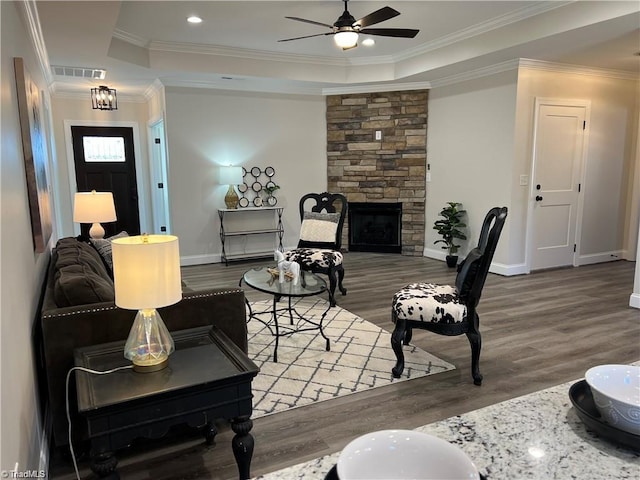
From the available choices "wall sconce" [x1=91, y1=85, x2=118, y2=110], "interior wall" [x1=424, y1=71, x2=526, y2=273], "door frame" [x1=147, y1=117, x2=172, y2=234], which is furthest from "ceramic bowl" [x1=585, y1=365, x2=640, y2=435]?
"door frame" [x1=147, y1=117, x2=172, y2=234]

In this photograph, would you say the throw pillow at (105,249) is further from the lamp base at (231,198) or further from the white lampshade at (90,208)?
the lamp base at (231,198)

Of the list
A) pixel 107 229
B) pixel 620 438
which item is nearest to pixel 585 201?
pixel 620 438

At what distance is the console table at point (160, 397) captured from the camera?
62.1 inches

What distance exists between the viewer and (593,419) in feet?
2.81

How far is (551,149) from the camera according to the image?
579 cm

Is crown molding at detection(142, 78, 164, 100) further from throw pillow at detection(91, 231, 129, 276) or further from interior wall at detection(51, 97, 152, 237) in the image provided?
throw pillow at detection(91, 231, 129, 276)

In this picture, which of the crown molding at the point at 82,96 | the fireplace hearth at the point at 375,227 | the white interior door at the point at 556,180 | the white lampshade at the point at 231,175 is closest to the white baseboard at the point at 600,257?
the white interior door at the point at 556,180

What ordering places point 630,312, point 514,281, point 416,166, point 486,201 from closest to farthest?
point 630,312
point 514,281
point 486,201
point 416,166

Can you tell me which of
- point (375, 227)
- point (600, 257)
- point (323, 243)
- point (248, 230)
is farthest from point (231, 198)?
point (600, 257)

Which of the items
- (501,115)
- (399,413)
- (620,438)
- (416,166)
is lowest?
(399,413)

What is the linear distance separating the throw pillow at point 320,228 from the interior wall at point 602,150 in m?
2.44

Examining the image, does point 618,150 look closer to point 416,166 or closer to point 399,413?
point 416,166

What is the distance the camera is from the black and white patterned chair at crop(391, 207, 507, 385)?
9.31 feet

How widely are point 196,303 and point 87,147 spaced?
615cm
